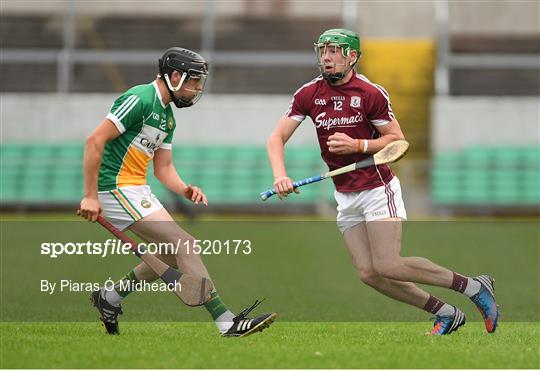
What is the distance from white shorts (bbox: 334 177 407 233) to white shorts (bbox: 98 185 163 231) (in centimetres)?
128

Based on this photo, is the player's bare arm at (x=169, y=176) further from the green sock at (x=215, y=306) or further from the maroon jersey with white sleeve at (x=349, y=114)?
the maroon jersey with white sleeve at (x=349, y=114)

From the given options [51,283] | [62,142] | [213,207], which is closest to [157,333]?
[51,283]

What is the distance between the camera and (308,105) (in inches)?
314

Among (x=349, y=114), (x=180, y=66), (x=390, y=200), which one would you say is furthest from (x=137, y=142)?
(x=390, y=200)

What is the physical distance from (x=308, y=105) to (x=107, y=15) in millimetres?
19388

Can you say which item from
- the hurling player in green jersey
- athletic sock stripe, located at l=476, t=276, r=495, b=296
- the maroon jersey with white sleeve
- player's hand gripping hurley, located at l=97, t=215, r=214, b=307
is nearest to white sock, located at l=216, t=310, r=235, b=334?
the hurling player in green jersey

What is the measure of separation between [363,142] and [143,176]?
1.46 metres

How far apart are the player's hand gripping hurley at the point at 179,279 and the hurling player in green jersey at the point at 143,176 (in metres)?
0.05

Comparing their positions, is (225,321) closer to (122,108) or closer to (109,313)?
(109,313)

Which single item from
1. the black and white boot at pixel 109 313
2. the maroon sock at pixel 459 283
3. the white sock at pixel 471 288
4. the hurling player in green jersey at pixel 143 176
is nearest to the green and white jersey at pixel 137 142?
the hurling player in green jersey at pixel 143 176

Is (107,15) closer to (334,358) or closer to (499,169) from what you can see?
(499,169)

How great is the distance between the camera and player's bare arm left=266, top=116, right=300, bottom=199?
7.62 m

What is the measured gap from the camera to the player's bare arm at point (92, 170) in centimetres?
722

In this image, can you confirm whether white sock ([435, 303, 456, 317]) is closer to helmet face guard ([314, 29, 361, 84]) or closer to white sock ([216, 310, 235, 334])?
white sock ([216, 310, 235, 334])
